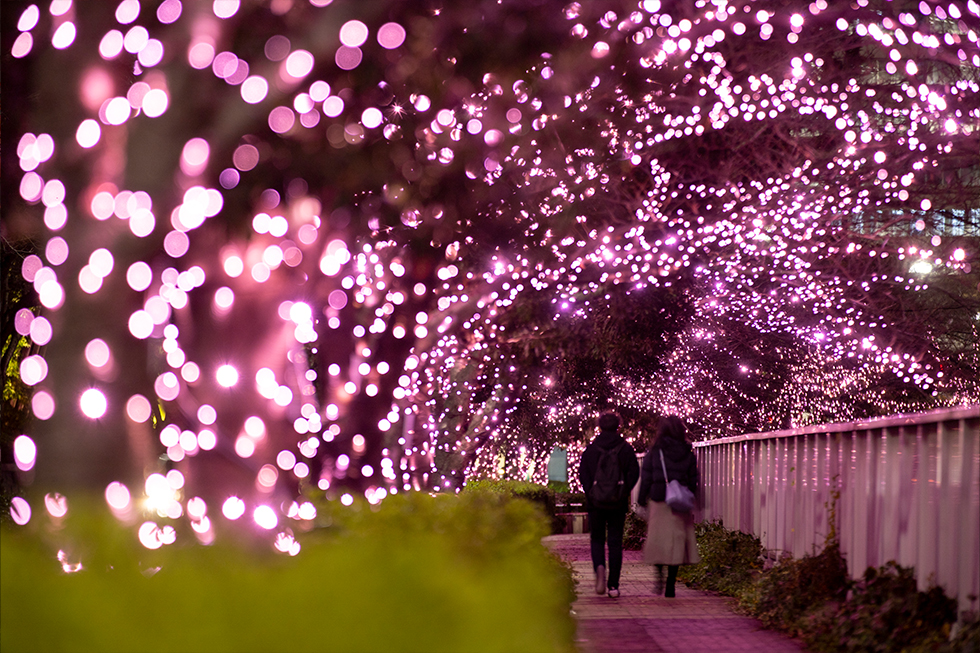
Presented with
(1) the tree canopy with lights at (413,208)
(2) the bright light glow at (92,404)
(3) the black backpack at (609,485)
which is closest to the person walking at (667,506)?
(3) the black backpack at (609,485)

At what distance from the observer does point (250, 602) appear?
1.95 m

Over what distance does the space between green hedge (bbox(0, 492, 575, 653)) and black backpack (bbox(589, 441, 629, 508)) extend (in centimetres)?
923

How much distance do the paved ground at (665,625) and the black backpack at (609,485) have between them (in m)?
0.93

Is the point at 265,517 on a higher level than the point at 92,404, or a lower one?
lower

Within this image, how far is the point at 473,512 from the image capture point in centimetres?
581

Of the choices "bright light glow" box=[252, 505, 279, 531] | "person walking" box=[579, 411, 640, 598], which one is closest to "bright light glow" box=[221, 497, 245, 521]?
"bright light glow" box=[252, 505, 279, 531]

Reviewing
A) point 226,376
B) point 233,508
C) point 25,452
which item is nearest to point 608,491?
point 226,376

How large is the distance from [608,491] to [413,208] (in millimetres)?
4001

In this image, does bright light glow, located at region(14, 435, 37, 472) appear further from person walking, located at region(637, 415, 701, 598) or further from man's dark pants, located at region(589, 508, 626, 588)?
person walking, located at region(637, 415, 701, 598)

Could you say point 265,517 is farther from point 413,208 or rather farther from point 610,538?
point 610,538

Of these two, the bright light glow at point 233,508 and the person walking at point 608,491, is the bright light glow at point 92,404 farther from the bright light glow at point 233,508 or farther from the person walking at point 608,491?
the person walking at point 608,491

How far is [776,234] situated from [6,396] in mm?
11469

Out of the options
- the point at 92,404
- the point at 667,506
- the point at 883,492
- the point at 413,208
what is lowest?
the point at 667,506

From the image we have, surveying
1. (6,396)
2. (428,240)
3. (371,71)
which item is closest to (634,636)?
(428,240)
